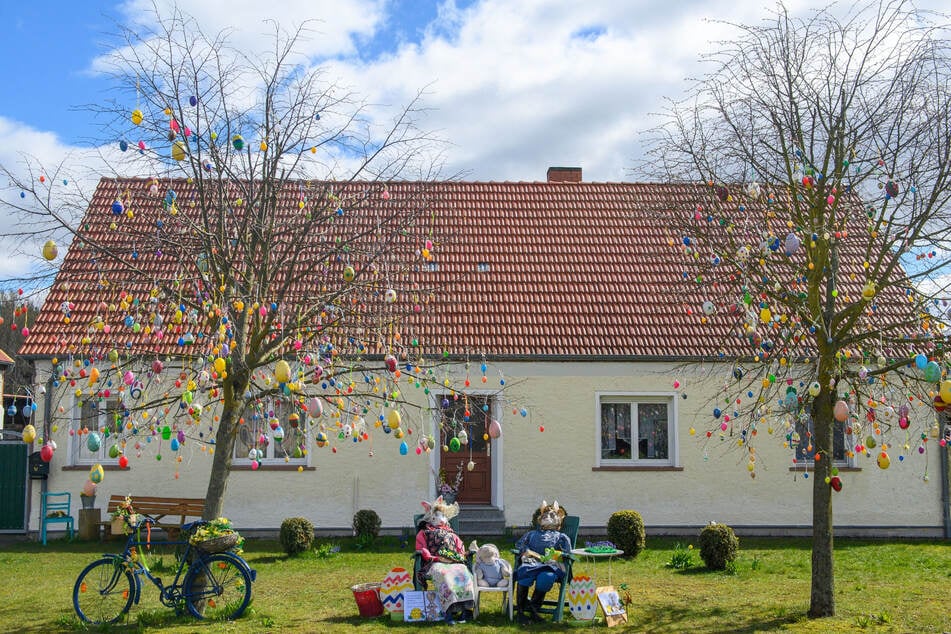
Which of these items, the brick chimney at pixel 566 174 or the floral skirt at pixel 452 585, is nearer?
the floral skirt at pixel 452 585

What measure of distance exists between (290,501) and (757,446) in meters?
8.45

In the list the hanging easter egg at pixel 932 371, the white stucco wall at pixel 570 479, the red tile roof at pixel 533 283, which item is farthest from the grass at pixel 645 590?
the red tile roof at pixel 533 283

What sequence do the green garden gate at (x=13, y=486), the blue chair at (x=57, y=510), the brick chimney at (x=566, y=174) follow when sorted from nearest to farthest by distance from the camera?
the blue chair at (x=57, y=510) → the green garden gate at (x=13, y=486) → the brick chimney at (x=566, y=174)

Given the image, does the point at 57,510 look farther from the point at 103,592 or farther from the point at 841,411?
the point at 841,411

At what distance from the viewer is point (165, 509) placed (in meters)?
14.9

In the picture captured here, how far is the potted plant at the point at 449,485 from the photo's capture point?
51.1 feet

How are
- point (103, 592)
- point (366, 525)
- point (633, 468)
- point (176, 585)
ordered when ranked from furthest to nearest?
point (633, 468)
point (366, 525)
point (176, 585)
point (103, 592)

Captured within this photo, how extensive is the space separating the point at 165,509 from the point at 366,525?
135 inches

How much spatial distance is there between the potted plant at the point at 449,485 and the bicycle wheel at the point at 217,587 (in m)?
6.20

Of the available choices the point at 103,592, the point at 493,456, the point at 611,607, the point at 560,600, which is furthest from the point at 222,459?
the point at 493,456

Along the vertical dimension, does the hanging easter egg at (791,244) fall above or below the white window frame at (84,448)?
above

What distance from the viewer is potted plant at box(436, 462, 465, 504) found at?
1559cm

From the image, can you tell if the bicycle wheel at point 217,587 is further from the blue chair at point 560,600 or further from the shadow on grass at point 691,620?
the shadow on grass at point 691,620

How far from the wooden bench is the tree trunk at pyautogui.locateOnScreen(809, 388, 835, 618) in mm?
9808
